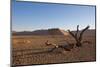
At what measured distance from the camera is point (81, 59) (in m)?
3.00

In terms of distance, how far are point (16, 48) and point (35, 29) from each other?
35 centimetres

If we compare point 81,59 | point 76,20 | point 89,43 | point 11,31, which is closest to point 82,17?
point 76,20

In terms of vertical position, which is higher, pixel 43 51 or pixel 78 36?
pixel 78 36

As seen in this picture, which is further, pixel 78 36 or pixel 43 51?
pixel 78 36

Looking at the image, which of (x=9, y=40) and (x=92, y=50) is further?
(x=92, y=50)

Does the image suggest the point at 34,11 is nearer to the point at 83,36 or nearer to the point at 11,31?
the point at 11,31

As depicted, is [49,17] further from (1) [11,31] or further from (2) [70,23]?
(1) [11,31]

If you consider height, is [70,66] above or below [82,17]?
below

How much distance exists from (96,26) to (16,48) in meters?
1.21

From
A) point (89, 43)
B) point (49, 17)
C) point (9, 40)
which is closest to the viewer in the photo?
point (9, 40)

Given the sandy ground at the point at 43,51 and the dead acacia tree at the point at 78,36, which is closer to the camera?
the sandy ground at the point at 43,51

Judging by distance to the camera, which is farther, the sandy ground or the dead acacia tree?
the dead acacia tree

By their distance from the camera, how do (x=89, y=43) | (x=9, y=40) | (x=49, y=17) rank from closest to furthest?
(x=9, y=40)
(x=49, y=17)
(x=89, y=43)

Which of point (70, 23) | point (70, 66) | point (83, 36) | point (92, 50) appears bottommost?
point (70, 66)
